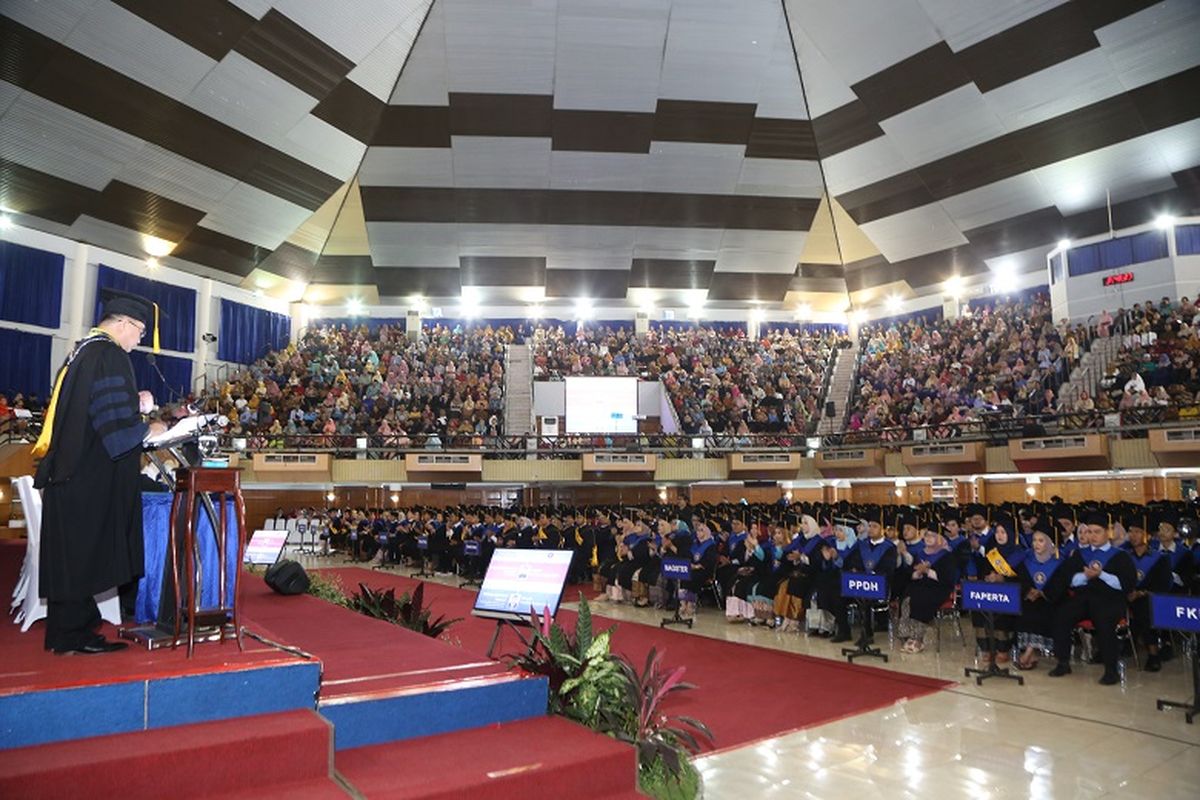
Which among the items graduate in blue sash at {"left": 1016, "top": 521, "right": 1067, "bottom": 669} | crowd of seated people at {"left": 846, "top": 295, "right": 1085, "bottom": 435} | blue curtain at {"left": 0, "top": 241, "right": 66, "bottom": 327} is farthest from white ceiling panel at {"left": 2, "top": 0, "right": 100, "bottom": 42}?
crowd of seated people at {"left": 846, "top": 295, "right": 1085, "bottom": 435}

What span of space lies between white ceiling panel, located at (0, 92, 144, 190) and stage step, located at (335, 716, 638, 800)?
18570 mm

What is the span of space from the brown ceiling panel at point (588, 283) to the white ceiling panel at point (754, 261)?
340cm

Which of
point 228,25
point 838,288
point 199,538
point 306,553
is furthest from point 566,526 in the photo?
point 838,288

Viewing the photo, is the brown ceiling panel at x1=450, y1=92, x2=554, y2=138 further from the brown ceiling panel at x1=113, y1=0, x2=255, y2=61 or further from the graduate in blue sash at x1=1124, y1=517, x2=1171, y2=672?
the graduate in blue sash at x1=1124, y1=517, x2=1171, y2=672

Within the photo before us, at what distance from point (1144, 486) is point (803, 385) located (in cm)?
1041

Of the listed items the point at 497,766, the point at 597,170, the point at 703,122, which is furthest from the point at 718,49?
the point at 497,766

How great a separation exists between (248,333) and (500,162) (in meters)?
10.3

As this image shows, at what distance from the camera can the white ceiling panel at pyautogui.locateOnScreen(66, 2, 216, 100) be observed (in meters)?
15.4

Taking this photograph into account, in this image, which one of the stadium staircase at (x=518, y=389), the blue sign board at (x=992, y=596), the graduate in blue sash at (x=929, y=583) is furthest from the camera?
the stadium staircase at (x=518, y=389)

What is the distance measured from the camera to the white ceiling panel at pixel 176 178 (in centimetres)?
1859

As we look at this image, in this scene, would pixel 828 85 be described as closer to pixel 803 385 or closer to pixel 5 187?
pixel 803 385

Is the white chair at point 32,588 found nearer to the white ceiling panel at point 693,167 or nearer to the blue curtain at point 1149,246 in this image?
the white ceiling panel at point 693,167

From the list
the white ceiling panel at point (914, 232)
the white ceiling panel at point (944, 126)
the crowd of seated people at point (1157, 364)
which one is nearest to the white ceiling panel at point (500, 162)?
the white ceiling panel at point (944, 126)

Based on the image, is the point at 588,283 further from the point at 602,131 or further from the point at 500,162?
the point at 602,131
